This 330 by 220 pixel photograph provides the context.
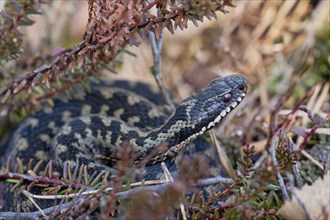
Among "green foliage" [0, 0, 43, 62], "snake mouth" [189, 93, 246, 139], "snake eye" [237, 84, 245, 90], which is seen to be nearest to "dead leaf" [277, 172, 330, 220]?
"snake mouth" [189, 93, 246, 139]

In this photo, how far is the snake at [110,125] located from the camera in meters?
4.55

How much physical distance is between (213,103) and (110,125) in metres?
1.12

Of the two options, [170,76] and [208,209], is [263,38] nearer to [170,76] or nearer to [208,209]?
[170,76]

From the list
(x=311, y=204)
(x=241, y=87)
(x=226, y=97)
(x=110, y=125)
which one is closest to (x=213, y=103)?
(x=226, y=97)

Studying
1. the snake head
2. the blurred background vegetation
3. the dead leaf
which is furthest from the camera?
the blurred background vegetation

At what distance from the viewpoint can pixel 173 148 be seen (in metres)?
4.57

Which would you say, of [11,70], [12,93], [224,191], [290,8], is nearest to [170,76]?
[290,8]

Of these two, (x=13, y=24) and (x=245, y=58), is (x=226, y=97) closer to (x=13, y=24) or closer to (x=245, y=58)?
(x=13, y=24)

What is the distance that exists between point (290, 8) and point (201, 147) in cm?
268

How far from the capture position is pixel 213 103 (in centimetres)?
458

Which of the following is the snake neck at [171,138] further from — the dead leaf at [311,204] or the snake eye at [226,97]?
the dead leaf at [311,204]

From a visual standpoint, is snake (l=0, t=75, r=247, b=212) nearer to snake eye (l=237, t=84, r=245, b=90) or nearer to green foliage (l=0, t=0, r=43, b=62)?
snake eye (l=237, t=84, r=245, b=90)

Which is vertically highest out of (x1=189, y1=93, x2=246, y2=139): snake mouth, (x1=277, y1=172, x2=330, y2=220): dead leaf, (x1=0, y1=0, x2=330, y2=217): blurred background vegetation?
(x1=0, y1=0, x2=330, y2=217): blurred background vegetation

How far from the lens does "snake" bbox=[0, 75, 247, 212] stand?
Answer: 455cm
